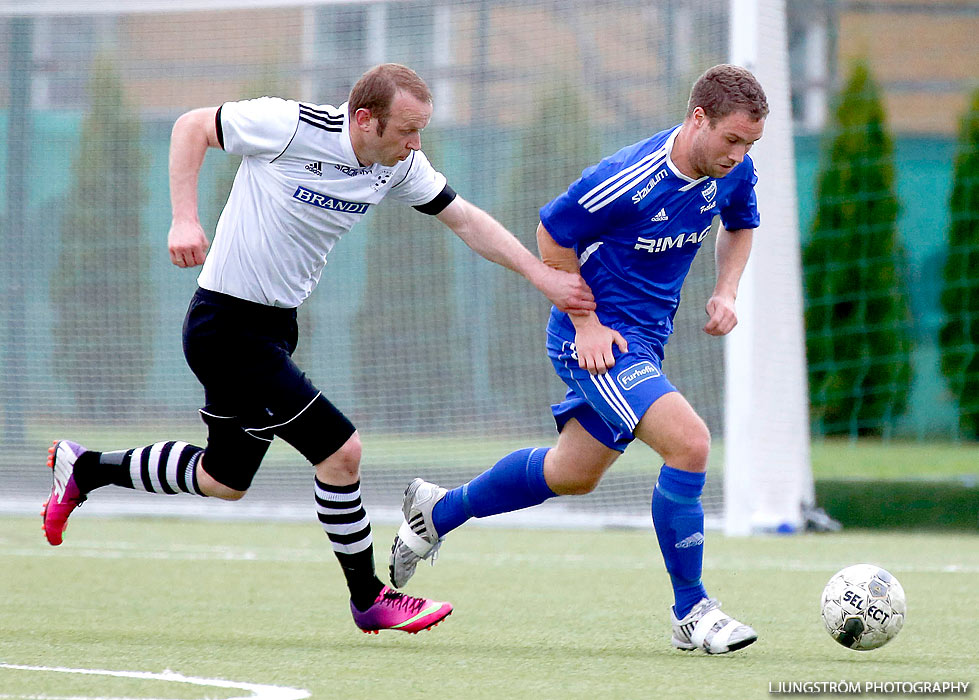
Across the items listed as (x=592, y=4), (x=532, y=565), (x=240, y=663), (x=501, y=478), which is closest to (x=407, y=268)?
(x=592, y=4)

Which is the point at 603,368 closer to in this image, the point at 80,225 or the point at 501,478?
the point at 501,478

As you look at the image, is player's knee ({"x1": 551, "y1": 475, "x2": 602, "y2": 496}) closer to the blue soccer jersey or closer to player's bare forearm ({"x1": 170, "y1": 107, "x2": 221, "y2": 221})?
the blue soccer jersey

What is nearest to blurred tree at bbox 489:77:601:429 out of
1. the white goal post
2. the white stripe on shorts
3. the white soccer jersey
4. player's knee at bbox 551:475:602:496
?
the white goal post

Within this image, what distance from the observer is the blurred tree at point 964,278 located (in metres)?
13.2

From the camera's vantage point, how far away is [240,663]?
372cm

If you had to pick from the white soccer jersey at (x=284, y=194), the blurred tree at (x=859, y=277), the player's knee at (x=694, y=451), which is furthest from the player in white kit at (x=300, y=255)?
the blurred tree at (x=859, y=277)

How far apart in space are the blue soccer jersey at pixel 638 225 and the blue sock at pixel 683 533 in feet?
1.73

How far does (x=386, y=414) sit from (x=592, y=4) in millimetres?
2970

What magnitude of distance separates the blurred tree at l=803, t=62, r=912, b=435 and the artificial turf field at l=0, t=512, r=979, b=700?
449cm

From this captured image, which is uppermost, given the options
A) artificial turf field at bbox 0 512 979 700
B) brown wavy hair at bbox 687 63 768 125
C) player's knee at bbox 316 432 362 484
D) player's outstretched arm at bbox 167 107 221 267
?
brown wavy hair at bbox 687 63 768 125

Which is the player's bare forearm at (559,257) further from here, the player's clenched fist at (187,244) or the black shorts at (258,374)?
the player's clenched fist at (187,244)

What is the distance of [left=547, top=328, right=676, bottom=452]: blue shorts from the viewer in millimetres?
4176

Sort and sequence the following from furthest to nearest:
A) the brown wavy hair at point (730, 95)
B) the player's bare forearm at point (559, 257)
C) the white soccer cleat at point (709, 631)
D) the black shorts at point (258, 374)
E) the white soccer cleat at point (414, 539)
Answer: the white soccer cleat at point (414, 539) < the player's bare forearm at point (559, 257) < the black shorts at point (258, 374) < the brown wavy hair at point (730, 95) < the white soccer cleat at point (709, 631)

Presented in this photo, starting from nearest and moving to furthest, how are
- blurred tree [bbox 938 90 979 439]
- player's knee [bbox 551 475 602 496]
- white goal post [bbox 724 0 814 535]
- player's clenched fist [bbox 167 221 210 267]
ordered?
1. player's clenched fist [bbox 167 221 210 267]
2. player's knee [bbox 551 475 602 496]
3. white goal post [bbox 724 0 814 535]
4. blurred tree [bbox 938 90 979 439]
